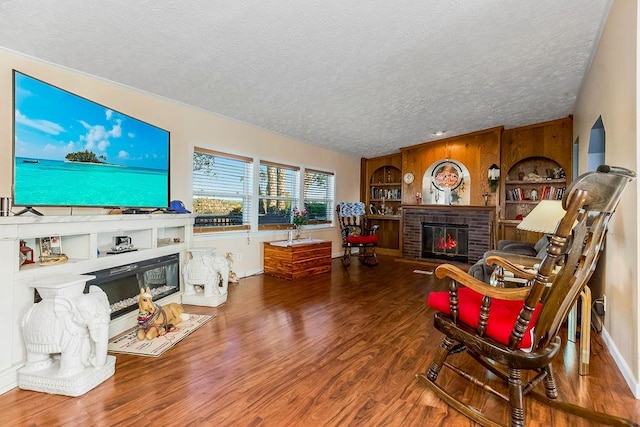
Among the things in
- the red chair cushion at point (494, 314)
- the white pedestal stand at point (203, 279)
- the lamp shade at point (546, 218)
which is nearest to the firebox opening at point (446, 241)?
the lamp shade at point (546, 218)

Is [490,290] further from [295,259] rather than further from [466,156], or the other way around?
[466,156]

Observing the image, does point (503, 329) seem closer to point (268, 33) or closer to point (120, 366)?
point (120, 366)

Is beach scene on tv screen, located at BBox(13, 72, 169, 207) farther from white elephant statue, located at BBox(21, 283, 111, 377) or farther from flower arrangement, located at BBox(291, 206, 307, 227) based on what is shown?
flower arrangement, located at BBox(291, 206, 307, 227)

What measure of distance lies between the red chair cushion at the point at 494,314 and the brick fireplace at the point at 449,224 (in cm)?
441

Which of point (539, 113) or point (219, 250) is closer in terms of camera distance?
point (219, 250)

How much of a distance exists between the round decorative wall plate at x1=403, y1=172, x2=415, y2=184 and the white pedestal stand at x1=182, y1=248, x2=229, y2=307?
4664 mm

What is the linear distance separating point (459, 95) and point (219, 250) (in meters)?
3.84

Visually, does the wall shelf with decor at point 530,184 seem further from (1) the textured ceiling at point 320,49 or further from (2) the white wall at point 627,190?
(2) the white wall at point 627,190

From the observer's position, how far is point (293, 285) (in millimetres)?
4320

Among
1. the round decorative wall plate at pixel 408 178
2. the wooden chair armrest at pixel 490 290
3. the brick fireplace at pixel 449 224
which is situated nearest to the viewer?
the wooden chair armrest at pixel 490 290

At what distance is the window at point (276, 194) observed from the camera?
514 cm

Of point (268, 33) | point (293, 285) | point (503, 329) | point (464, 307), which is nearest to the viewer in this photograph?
point (503, 329)

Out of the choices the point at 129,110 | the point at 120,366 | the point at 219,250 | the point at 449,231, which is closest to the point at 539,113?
the point at 449,231

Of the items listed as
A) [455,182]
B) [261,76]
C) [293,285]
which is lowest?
[293,285]
